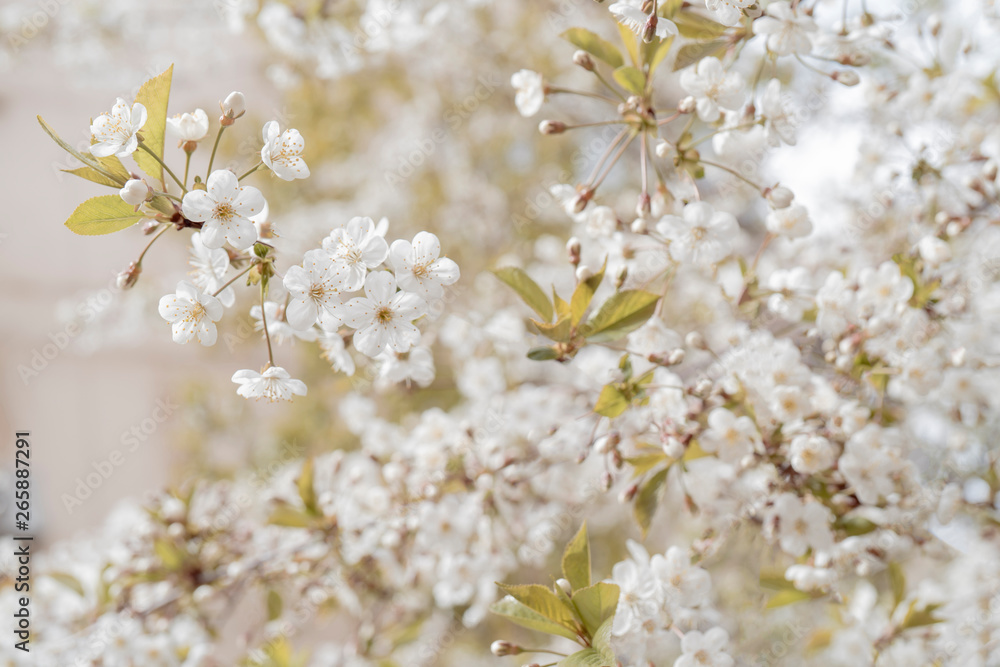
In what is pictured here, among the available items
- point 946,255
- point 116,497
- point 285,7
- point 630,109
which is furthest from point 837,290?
point 116,497

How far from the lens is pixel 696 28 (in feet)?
3.06

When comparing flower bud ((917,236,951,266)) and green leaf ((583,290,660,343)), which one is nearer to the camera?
green leaf ((583,290,660,343))

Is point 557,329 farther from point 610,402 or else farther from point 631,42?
point 631,42

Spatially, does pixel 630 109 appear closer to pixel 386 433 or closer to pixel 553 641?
pixel 386 433

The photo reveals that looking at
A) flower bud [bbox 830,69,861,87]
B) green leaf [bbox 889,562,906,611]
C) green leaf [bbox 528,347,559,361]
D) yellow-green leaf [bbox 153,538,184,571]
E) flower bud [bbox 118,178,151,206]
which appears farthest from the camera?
yellow-green leaf [bbox 153,538,184,571]

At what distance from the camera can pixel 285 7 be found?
151cm

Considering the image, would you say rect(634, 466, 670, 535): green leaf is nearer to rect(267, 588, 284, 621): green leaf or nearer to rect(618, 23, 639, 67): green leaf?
rect(618, 23, 639, 67): green leaf

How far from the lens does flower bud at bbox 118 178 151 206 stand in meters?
0.66

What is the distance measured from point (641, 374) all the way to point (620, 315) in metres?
0.18

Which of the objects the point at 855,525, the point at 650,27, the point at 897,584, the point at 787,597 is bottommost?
the point at 897,584

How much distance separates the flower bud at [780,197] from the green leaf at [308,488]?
3.15 feet

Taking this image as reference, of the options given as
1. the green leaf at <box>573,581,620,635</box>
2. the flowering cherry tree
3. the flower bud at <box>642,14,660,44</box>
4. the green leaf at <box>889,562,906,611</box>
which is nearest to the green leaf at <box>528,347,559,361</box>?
the flowering cherry tree

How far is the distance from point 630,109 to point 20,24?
336 centimetres

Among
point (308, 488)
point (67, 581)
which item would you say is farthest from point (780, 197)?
point (67, 581)
